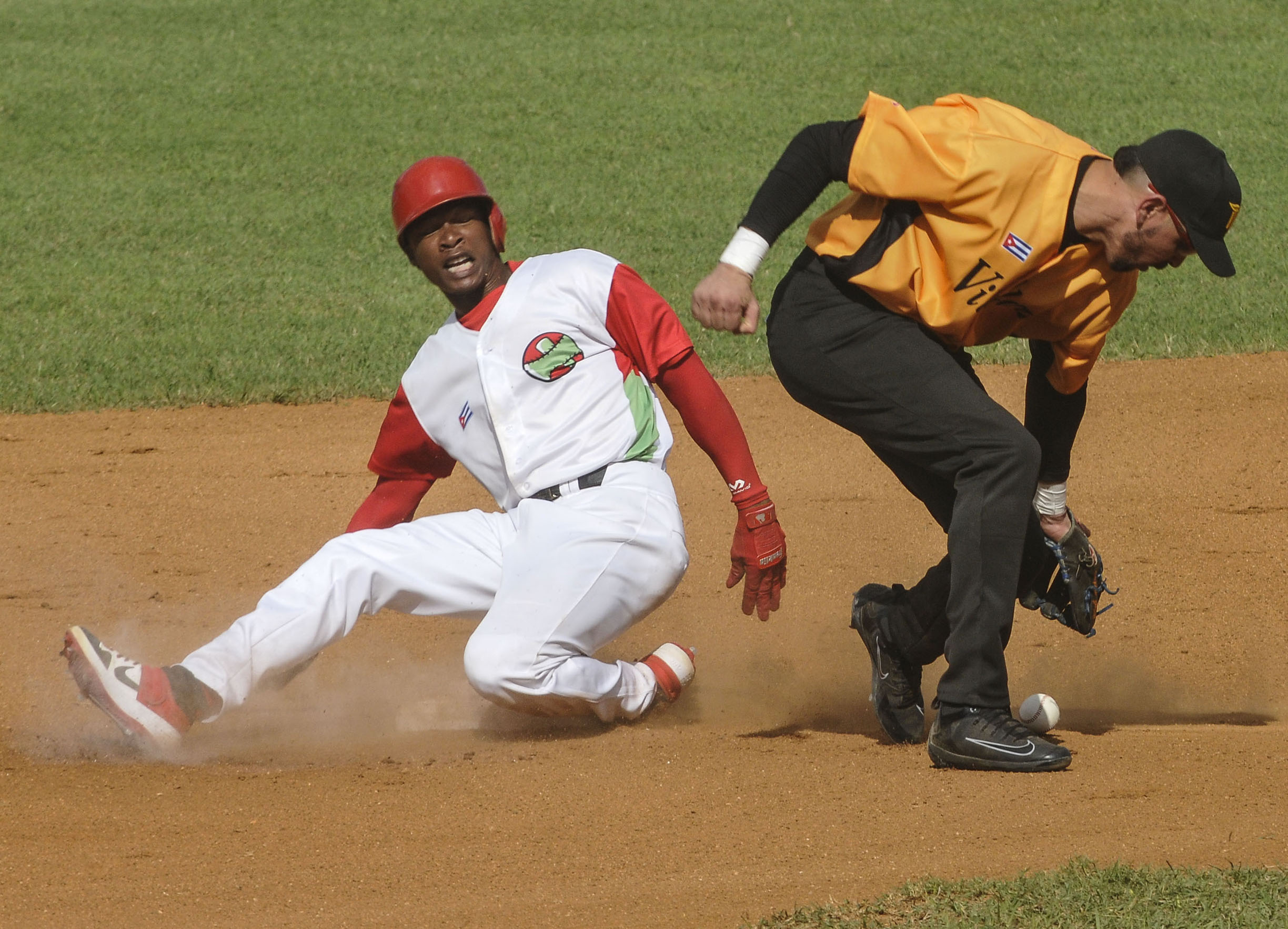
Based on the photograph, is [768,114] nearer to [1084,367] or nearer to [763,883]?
[1084,367]

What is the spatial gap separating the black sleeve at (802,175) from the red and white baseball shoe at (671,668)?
5.43ft

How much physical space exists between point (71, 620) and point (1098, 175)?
4.43m

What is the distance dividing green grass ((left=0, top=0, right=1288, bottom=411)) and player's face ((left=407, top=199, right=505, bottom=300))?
12.3 feet

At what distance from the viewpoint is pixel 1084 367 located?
4297mm

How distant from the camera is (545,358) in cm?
452

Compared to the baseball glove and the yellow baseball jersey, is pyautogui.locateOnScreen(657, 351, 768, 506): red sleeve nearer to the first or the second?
the yellow baseball jersey

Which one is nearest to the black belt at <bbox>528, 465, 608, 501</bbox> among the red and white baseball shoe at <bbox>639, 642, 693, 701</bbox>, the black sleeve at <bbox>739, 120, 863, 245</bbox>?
the red and white baseball shoe at <bbox>639, 642, 693, 701</bbox>

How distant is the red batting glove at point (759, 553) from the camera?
172 inches

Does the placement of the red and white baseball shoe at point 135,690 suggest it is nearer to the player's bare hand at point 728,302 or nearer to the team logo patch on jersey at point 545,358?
the team logo patch on jersey at point 545,358

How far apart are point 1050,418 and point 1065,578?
1.74 feet

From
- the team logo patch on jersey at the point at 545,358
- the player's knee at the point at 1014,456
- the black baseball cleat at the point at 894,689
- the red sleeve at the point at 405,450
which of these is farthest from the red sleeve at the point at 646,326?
the black baseball cleat at the point at 894,689

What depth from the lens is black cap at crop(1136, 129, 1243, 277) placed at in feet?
12.6

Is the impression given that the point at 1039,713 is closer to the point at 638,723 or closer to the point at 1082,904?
the point at 1082,904

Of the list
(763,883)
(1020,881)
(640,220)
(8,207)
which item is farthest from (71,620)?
(8,207)
